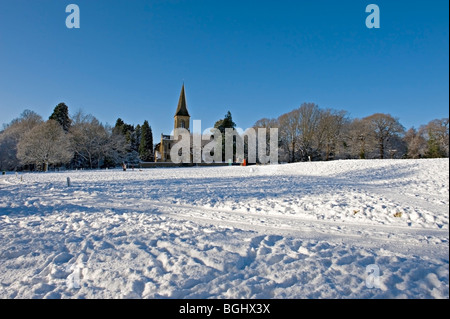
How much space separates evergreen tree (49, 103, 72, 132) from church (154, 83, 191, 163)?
26.4 meters

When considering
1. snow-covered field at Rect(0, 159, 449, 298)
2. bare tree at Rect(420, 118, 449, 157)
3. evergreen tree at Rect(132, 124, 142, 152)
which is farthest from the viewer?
evergreen tree at Rect(132, 124, 142, 152)

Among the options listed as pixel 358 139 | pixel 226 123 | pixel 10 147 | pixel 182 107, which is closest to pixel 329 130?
pixel 358 139

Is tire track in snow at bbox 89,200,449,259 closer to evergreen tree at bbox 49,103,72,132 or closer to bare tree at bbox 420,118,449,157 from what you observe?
bare tree at bbox 420,118,449,157

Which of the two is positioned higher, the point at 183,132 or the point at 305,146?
the point at 183,132

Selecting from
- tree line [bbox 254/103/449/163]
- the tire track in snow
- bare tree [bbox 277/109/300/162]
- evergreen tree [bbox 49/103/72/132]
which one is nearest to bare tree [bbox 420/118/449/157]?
the tire track in snow

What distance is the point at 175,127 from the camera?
8012 cm

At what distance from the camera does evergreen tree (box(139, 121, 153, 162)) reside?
7206cm

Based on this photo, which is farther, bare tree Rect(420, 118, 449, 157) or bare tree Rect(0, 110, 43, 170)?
bare tree Rect(0, 110, 43, 170)

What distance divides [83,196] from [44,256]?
785 centimetres
